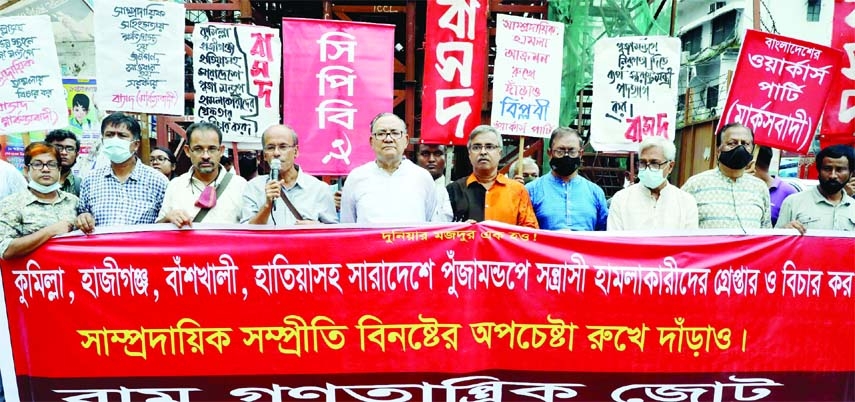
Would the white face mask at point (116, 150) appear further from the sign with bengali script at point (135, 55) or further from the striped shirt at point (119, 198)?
the sign with bengali script at point (135, 55)

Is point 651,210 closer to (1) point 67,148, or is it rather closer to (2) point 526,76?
(2) point 526,76

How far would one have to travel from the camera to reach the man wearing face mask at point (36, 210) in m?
2.69

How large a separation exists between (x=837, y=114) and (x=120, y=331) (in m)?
5.28

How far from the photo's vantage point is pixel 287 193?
313cm

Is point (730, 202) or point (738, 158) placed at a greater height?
point (738, 158)

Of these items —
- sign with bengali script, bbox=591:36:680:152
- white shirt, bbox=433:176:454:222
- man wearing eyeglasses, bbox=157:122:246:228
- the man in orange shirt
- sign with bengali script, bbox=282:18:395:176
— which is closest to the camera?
man wearing eyeglasses, bbox=157:122:246:228

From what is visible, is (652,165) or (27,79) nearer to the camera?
(652,165)

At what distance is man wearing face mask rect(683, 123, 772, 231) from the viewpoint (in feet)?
10.6

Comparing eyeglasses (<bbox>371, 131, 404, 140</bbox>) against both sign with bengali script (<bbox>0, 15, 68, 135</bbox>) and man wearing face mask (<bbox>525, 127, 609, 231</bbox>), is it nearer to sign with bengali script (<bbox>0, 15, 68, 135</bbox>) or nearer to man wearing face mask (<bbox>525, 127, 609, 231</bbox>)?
man wearing face mask (<bbox>525, 127, 609, 231</bbox>)

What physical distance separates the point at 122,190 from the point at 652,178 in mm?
2814

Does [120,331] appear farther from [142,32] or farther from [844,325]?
[844,325]

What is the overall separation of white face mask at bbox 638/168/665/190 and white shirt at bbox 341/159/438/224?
3.71ft

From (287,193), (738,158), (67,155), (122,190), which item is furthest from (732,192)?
(67,155)

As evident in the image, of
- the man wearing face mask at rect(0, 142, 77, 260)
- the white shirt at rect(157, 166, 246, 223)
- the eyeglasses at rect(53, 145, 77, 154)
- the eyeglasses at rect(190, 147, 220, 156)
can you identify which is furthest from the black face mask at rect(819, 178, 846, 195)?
the eyeglasses at rect(53, 145, 77, 154)
